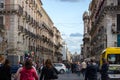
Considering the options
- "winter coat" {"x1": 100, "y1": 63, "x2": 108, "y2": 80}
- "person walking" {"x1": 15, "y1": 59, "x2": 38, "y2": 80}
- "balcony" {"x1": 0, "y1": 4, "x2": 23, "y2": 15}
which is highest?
"balcony" {"x1": 0, "y1": 4, "x2": 23, "y2": 15}

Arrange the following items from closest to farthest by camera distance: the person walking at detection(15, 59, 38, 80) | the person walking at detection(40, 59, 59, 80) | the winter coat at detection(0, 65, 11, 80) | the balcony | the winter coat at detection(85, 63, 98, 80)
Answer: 1. the person walking at detection(15, 59, 38, 80)
2. the winter coat at detection(0, 65, 11, 80)
3. the person walking at detection(40, 59, 59, 80)
4. the winter coat at detection(85, 63, 98, 80)
5. the balcony

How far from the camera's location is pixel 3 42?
6412cm

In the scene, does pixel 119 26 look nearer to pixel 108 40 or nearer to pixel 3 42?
pixel 108 40

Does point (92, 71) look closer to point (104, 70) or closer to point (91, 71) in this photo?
point (91, 71)

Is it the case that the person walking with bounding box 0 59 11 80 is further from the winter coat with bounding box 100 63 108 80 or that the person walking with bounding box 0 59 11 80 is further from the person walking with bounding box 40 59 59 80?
the winter coat with bounding box 100 63 108 80

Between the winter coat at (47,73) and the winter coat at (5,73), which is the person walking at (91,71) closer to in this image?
the winter coat at (47,73)

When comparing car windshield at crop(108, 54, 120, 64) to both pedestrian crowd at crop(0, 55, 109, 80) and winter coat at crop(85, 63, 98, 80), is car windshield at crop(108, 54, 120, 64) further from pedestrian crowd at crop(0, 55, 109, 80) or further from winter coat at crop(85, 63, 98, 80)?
winter coat at crop(85, 63, 98, 80)

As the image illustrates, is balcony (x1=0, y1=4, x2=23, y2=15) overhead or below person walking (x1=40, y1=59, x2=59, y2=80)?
overhead

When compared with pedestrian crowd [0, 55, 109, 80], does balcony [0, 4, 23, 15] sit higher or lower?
higher

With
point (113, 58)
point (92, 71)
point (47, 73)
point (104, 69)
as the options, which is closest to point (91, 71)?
point (92, 71)

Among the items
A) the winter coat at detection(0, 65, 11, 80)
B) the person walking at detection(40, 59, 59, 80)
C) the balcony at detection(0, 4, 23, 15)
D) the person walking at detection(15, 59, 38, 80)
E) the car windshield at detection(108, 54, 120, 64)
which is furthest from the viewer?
the balcony at detection(0, 4, 23, 15)

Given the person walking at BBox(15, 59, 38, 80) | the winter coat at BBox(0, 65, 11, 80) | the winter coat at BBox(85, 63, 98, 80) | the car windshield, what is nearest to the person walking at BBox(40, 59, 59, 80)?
the winter coat at BBox(0, 65, 11, 80)

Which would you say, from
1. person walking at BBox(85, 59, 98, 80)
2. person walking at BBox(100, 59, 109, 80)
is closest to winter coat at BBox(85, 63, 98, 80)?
person walking at BBox(85, 59, 98, 80)

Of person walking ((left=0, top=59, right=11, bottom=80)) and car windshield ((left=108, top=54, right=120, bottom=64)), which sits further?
car windshield ((left=108, top=54, right=120, bottom=64))
